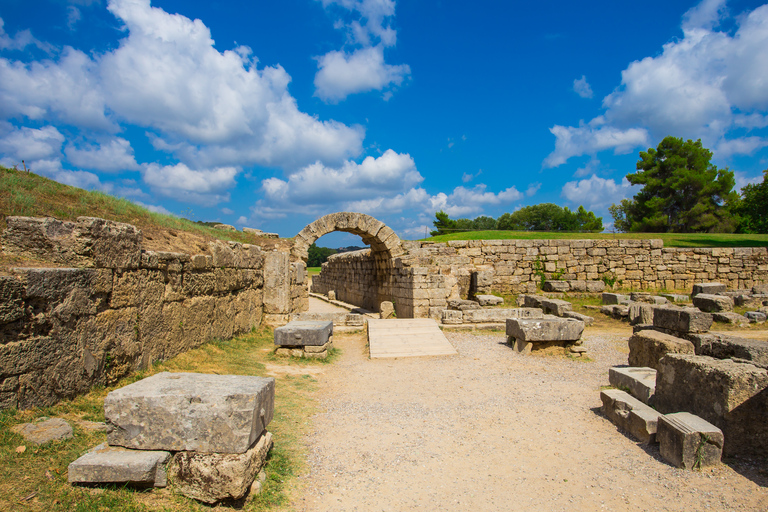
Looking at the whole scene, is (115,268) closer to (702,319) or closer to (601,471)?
(601,471)

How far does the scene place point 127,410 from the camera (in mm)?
2916

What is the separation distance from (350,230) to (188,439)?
10.8 metres

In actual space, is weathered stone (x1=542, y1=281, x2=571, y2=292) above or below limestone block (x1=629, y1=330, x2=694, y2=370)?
above

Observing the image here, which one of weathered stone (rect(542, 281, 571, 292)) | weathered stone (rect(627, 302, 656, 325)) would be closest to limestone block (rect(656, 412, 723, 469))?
weathered stone (rect(627, 302, 656, 325))

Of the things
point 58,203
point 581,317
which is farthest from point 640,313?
point 58,203

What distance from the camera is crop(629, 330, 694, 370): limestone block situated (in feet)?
18.9

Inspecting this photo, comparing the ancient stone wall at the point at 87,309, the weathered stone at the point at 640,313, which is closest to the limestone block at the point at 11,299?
the ancient stone wall at the point at 87,309

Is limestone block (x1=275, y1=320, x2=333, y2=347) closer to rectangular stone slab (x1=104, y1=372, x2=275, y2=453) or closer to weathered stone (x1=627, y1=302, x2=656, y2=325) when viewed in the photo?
rectangular stone slab (x1=104, y1=372, x2=275, y2=453)

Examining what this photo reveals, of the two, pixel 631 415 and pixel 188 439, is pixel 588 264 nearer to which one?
pixel 631 415

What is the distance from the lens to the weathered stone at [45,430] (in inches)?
113

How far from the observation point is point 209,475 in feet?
9.30

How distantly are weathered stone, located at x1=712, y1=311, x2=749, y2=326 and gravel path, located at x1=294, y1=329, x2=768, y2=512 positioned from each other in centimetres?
683

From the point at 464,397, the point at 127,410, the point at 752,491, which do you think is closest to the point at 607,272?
the point at 464,397

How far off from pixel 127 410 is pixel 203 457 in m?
0.67
